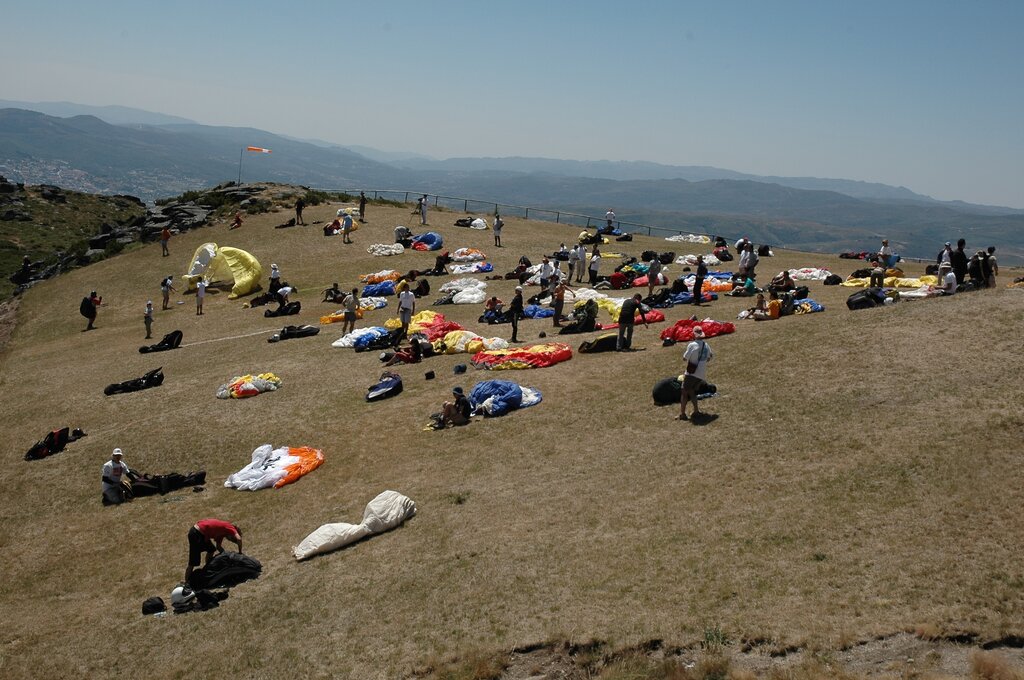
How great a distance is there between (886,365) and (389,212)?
44.6 meters

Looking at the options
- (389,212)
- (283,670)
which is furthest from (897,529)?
(389,212)

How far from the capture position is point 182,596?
42.9ft

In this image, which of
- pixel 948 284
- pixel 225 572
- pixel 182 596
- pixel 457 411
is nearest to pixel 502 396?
pixel 457 411

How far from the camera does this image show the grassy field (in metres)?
10.6

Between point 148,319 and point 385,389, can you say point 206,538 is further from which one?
point 148,319

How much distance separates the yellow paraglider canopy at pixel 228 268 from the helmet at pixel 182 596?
3081cm

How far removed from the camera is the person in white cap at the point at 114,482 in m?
18.1

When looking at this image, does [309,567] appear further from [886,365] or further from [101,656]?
[886,365]

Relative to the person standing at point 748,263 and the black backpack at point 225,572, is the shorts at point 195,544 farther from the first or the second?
the person standing at point 748,263

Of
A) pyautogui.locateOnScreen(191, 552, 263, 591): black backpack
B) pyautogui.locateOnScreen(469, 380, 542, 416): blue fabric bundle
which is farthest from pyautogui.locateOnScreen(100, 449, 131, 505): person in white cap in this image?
pyautogui.locateOnScreen(469, 380, 542, 416): blue fabric bundle

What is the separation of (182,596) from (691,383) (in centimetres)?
1106

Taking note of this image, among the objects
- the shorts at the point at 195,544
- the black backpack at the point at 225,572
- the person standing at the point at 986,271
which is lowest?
the black backpack at the point at 225,572

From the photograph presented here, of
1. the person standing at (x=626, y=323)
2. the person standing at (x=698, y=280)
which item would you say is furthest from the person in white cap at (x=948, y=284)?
the person standing at (x=626, y=323)

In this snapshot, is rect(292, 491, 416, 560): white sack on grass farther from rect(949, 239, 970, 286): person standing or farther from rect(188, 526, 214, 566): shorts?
rect(949, 239, 970, 286): person standing
